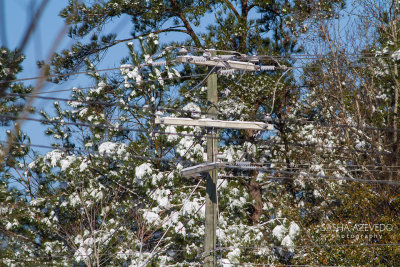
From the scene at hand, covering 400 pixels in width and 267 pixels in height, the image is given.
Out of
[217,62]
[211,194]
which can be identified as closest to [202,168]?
[211,194]

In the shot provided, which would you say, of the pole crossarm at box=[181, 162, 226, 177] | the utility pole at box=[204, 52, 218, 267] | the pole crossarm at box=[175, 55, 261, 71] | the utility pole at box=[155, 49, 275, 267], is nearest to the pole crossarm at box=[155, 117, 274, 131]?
the utility pole at box=[155, 49, 275, 267]

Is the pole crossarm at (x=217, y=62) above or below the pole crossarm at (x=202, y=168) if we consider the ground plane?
above

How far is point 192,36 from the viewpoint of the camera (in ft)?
72.5

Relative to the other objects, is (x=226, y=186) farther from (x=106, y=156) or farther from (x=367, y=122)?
(x=367, y=122)

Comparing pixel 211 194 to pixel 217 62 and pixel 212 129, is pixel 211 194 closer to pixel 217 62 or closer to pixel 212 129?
pixel 212 129

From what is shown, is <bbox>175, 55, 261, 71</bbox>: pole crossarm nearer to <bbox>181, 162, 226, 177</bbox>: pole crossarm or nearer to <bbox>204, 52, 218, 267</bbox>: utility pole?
<bbox>204, 52, 218, 267</bbox>: utility pole

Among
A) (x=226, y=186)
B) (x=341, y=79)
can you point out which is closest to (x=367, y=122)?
(x=341, y=79)

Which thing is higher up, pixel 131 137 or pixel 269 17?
pixel 269 17

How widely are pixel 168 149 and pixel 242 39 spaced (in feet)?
14.6

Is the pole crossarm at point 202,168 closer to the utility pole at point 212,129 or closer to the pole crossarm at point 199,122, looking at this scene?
the utility pole at point 212,129

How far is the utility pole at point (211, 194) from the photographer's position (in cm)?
1139

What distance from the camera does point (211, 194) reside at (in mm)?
11648

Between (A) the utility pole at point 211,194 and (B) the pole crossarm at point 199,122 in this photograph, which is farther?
(A) the utility pole at point 211,194

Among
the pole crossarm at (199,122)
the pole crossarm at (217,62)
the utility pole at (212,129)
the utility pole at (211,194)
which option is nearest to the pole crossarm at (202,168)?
the utility pole at (212,129)
